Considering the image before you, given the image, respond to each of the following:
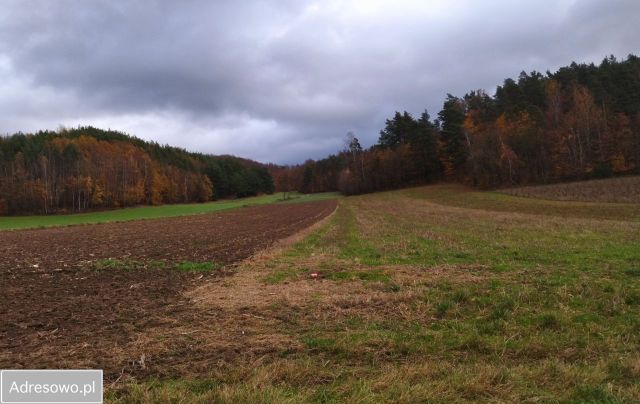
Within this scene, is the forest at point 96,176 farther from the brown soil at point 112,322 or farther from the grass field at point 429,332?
the grass field at point 429,332

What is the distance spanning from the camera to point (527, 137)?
74.7 metres

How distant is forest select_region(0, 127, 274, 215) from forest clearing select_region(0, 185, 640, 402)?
86.8 meters

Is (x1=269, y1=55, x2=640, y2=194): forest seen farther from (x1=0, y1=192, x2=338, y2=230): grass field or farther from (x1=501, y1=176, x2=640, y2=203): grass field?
(x1=0, y1=192, x2=338, y2=230): grass field

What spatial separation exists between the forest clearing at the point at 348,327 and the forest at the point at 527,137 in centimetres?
6732

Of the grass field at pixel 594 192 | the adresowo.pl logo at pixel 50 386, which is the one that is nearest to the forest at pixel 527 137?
the grass field at pixel 594 192

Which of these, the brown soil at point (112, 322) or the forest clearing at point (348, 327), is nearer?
the forest clearing at point (348, 327)

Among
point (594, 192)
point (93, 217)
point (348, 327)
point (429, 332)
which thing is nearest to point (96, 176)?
point (93, 217)

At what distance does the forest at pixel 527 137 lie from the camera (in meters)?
69.2

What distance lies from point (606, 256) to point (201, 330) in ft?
41.5

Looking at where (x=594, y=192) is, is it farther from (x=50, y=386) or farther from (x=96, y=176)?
(x=96, y=176)

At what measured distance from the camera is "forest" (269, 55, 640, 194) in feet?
227

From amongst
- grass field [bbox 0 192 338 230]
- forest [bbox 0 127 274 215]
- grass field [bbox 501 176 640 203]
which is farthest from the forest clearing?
forest [bbox 0 127 274 215]

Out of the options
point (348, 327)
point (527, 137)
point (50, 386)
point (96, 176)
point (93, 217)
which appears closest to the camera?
point (50, 386)

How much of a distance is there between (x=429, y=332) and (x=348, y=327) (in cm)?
138
